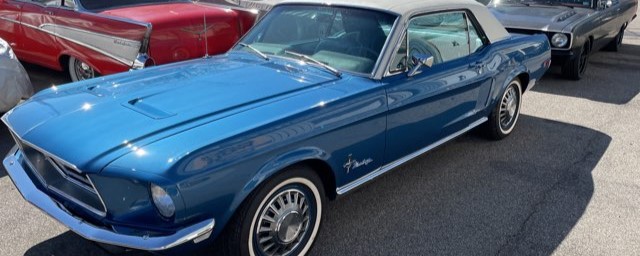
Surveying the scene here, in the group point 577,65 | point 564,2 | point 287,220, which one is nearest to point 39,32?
point 287,220

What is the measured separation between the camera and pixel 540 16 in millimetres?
6918

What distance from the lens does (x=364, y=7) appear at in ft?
11.5

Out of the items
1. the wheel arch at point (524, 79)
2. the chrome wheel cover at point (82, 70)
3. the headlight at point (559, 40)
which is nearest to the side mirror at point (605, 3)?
the headlight at point (559, 40)

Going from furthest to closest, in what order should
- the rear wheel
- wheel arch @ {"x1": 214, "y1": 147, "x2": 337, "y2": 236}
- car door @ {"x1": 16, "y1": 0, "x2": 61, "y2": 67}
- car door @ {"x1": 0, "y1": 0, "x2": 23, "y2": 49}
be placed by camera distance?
1. car door @ {"x1": 0, "y1": 0, "x2": 23, "y2": 49}
2. car door @ {"x1": 16, "y1": 0, "x2": 61, "y2": 67}
3. the rear wheel
4. wheel arch @ {"x1": 214, "y1": 147, "x2": 337, "y2": 236}

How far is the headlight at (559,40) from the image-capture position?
6.53 meters

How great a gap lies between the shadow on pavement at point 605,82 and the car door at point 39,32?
599 centimetres

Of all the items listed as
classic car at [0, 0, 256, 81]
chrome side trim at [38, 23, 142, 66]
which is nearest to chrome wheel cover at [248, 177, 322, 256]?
classic car at [0, 0, 256, 81]

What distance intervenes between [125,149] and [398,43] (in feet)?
6.12

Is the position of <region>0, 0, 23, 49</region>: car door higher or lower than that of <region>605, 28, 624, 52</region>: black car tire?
higher

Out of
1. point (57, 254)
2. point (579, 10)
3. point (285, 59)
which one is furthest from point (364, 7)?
point (579, 10)

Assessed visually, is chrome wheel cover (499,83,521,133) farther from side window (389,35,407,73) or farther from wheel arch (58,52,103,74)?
wheel arch (58,52,103,74)

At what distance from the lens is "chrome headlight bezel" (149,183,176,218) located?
2.18 meters

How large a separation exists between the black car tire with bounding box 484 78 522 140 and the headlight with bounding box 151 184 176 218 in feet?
10.7

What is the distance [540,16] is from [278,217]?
5.68m
